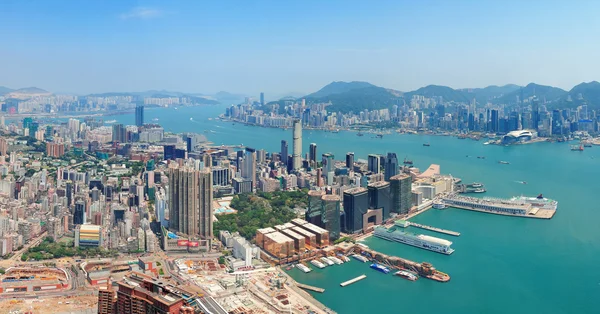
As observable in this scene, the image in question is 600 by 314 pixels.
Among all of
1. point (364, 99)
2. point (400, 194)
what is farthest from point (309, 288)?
point (364, 99)

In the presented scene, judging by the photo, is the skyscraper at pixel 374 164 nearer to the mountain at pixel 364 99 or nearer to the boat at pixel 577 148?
the boat at pixel 577 148

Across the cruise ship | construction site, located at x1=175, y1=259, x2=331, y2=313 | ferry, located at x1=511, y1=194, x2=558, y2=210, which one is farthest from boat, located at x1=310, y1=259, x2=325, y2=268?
ferry, located at x1=511, y1=194, x2=558, y2=210

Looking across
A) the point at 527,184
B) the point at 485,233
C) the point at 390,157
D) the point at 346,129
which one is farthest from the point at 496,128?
the point at 485,233

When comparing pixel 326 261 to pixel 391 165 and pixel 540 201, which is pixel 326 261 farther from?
pixel 540 201

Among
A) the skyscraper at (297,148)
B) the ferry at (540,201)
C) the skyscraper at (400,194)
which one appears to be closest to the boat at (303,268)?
the skyscraper at (400,194)

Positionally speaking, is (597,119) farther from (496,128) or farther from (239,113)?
(239,113)
